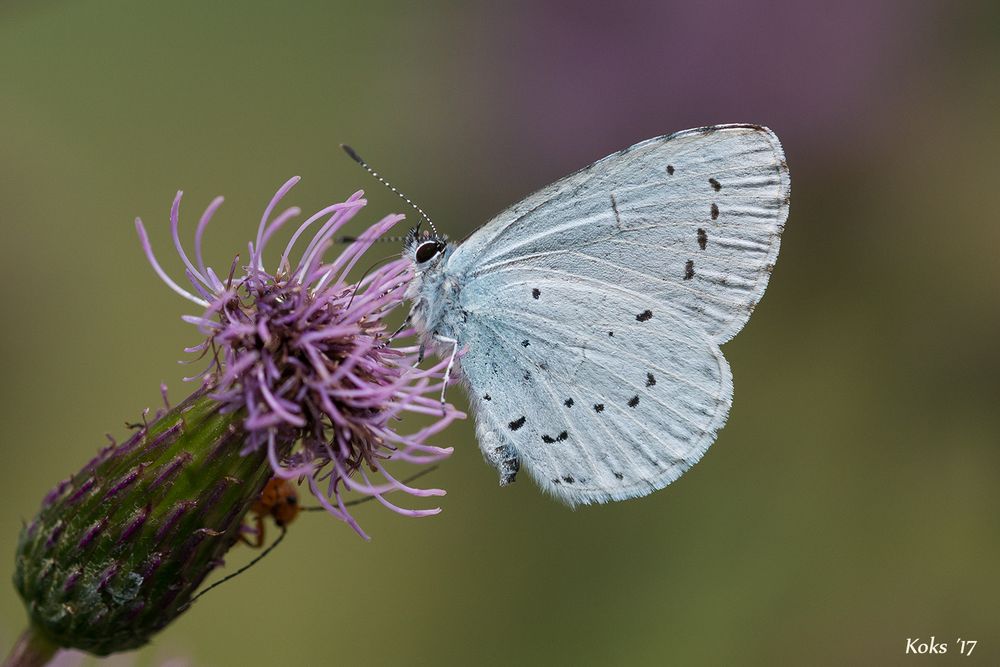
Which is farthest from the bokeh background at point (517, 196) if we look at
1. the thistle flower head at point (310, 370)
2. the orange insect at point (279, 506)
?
the thistle flower head at point (310, 370)

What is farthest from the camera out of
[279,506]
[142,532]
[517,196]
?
[517,196]

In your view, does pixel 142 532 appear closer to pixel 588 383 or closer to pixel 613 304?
pixel 588 383

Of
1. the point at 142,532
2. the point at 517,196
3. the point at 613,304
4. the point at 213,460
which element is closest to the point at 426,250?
the point at 613,304

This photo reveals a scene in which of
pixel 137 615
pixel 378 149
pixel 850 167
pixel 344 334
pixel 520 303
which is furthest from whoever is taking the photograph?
pixel 378 149

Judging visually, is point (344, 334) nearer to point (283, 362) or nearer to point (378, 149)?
point (283, 362)

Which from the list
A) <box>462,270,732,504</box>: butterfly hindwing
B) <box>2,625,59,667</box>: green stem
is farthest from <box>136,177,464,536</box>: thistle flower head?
<box>2,625,59,667</box>: green stem

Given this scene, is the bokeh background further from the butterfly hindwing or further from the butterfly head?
the butterfly hindwing

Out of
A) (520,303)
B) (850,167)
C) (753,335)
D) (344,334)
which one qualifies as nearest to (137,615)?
(344,334)
